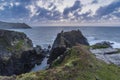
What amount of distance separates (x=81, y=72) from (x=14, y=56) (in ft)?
113

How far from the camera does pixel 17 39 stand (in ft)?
191

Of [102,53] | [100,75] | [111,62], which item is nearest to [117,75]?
[100,75]

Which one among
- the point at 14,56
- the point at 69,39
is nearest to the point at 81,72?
the point at 14,56

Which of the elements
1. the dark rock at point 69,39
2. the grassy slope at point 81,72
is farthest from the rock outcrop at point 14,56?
the grassy slope at point 81,72

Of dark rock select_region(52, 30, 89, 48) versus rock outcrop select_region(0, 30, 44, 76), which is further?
dark rock select_region(52, 30, 89, 48)

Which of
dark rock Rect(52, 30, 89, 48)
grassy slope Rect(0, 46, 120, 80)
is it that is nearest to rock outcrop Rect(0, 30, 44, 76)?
dark rock Rect(52, 30, 89, 48)

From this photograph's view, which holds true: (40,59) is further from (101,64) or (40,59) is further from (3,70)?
(101,64)

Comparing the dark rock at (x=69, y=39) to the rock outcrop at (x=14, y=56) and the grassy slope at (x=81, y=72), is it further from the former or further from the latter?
the grassy slope at (x=81, y=72)

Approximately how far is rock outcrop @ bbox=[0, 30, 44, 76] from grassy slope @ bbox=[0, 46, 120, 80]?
93.3 feet

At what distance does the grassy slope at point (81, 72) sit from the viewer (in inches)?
554

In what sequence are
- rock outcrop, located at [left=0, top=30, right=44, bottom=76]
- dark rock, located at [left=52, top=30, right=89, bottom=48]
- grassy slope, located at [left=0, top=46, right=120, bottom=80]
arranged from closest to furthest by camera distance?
grassy slope, located at [left=0, top=46, right=120, bottom=80] < rock outcrop, located at [left=0, top=30, right=44, bottom=76] < dark rock, located at [left=52, top=30, right=89, bottom=48]

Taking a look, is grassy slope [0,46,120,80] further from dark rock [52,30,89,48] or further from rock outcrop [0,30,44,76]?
dark rock [52,30,89,48]

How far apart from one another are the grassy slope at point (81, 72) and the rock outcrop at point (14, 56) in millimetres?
28442

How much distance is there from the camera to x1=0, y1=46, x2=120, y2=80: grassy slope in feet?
46.2
